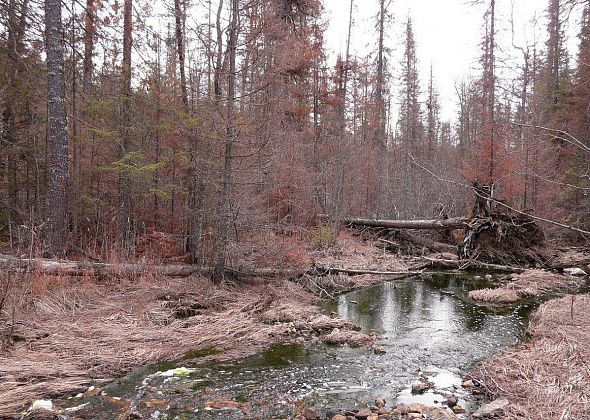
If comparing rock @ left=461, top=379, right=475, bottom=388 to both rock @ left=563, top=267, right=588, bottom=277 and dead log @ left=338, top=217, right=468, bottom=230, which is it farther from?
dead log @ left=338, top=217, right=468, bottom=230

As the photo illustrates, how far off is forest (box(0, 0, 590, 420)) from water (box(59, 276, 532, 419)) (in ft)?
0.14

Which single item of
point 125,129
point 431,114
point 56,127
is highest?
point 431,114

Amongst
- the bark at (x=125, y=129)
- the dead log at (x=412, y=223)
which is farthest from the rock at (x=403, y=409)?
the dead log at (x=412, y=223)

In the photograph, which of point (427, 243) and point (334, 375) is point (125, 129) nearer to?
point (334, 375)

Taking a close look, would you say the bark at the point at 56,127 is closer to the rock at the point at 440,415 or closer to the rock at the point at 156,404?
the rock at the point at 156,404

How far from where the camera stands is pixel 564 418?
11.5ft

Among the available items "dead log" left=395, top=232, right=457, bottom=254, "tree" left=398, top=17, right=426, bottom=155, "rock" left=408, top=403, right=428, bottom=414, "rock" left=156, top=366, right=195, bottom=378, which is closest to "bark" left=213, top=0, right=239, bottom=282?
"rock" left=156, top=366, right=195, bottom=378

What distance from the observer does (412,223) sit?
1647cm

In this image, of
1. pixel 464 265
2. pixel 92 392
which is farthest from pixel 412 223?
pixel 92 392

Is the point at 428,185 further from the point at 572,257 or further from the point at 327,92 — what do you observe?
the point at 572,257

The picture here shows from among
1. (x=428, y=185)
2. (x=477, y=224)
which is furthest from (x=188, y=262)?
(x=428, y=185)

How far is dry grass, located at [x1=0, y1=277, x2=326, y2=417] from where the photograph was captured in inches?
183

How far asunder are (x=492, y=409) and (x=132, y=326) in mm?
5046

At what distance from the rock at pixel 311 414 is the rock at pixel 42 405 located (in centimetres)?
245
